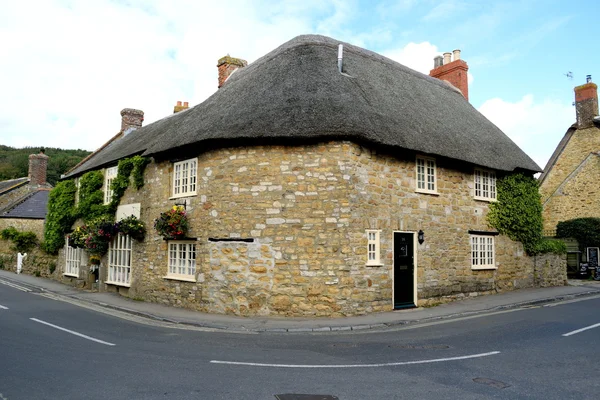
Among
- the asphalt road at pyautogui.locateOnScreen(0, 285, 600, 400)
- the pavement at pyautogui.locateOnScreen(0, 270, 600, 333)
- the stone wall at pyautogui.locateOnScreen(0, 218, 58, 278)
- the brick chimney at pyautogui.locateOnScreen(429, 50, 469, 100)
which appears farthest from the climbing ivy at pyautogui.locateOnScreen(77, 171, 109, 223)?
the brick chimney at pyautogui.locateOnScreen(429, 50, 469, 100)

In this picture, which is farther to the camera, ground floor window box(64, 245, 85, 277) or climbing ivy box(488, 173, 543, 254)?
ground floor window box(64, 245, 85, 277)

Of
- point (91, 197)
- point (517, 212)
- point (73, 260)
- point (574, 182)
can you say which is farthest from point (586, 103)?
point (73, 260)

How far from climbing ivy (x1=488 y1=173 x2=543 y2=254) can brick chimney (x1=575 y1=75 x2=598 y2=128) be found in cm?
1293

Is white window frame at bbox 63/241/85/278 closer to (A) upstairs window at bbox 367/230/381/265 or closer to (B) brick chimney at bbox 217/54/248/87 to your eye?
(B) brick chimney at bbox 217/54/248/87

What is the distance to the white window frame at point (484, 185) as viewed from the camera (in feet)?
52.5

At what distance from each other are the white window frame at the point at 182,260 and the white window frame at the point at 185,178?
162cm

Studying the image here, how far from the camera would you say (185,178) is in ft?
47.2

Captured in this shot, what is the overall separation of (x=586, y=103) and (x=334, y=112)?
74.9 feet

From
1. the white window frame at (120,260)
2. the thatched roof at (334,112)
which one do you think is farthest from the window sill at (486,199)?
the white window frame at (120,260)

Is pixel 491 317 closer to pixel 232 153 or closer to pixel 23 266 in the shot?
pixel 232 153

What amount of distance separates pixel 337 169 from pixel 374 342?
4.98 meters

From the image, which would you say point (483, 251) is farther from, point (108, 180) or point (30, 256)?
point (30, 256)

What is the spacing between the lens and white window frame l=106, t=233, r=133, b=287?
16797 millimetres

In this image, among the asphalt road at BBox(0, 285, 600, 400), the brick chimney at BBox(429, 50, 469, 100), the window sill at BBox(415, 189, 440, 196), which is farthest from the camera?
the brick chimney at BBox(429, 50, 469, 100)
